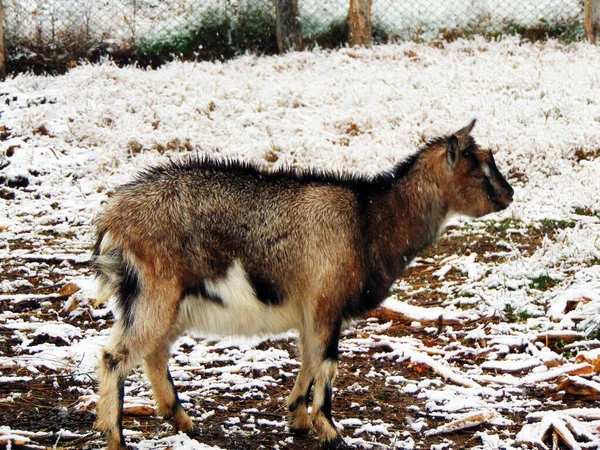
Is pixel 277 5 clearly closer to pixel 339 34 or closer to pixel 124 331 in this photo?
pixel 339 34

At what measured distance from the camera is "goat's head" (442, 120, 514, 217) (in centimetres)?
533

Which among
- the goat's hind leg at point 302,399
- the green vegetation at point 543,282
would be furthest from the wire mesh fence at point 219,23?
the goat's hind leg at point 302,399

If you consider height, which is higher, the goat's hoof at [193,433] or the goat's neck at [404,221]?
the goat's neck at [404,221]

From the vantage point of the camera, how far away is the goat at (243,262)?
4301 mm

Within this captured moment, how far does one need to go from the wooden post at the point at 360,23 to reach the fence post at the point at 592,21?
13.9 ft

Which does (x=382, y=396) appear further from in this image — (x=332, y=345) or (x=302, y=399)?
(x=332, y=345)

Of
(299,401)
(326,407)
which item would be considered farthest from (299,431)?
(326,407)

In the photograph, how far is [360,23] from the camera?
51.1 ft

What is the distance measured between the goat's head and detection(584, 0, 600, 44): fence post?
10938 millimetres

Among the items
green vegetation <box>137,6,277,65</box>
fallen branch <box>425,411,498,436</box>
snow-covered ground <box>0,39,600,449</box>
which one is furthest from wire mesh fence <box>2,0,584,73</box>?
fallen branch <box>425,411,498,436</box>

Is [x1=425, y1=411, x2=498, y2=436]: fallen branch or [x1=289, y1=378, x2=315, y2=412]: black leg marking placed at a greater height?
[x1=289, y1=378, x2=315, y2=412]: black leg marking

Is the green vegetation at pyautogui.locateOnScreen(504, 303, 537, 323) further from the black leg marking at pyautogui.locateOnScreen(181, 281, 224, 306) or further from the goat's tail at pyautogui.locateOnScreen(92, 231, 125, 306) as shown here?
the goat's tail at pyautogui.locateOnScreen(92, 231, 125, 306)

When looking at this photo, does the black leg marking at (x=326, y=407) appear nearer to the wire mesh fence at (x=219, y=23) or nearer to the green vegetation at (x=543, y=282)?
the green vegetation at (x=543, y=282)

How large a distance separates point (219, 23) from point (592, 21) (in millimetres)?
7532
